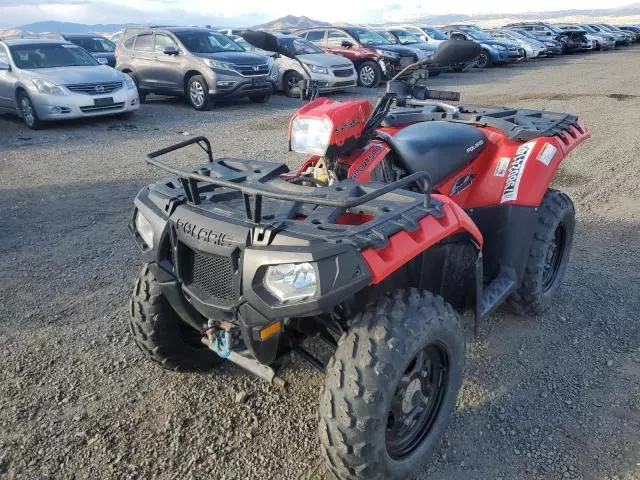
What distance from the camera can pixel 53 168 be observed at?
7.46 metres

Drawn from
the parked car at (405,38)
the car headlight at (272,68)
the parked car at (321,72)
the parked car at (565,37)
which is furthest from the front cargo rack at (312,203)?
the parked car at (565,37)

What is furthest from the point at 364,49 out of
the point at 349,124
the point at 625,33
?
the point at 625,33

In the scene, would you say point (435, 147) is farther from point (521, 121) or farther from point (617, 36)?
point (617, 36)

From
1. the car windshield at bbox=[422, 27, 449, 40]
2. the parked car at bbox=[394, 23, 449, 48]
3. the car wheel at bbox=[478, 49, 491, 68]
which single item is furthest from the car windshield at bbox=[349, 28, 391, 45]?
the car wheel at bbox=[478, 49, 491, 68]

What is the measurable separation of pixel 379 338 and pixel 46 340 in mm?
2399

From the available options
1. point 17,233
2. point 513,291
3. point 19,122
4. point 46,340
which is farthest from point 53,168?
point 513,291

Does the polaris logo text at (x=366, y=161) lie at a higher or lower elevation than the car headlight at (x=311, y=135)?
lower

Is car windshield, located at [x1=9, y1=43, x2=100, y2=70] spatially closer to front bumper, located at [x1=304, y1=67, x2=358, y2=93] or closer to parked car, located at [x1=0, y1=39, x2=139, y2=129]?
parked car, located at [x1=0, y1=39, x2=139, y2=129]

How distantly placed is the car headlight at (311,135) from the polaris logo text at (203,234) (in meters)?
0.63

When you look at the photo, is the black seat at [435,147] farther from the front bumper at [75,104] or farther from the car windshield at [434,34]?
the car windshield at [434,34]

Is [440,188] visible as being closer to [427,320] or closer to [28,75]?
[427,320]

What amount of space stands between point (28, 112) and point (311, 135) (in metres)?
9.25

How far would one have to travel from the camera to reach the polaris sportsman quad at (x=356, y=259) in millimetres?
1972

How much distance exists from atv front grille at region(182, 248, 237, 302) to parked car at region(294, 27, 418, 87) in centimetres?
A: 1319
